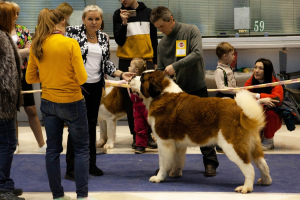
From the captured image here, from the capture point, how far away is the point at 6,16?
4.42 meters

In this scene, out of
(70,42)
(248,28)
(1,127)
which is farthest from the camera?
(248,28)

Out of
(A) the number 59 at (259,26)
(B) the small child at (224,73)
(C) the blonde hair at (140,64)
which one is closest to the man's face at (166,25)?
(C) the blonde hair at (140,64)

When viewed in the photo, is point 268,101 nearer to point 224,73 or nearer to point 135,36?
point 224,73

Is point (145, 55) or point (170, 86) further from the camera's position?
point (145, 55)

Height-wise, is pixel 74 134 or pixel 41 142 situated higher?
pixel 74 134

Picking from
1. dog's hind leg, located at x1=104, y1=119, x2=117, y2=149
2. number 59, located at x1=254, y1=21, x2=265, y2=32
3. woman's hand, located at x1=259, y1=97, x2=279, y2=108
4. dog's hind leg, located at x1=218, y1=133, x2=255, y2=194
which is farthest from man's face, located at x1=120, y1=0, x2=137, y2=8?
number 59, located at x1=254, y1=21, x2=265, y2=32

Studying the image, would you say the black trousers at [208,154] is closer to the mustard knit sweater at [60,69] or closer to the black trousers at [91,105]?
the black trousers at [91,105]

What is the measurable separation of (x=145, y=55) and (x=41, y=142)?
201 centimetres

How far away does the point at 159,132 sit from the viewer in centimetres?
520

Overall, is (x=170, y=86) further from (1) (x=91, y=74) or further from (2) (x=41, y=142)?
(2) (x=41, y=142)

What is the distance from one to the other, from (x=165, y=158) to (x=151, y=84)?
0.83 m

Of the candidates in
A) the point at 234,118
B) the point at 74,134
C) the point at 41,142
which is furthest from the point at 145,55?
the point at 74,134

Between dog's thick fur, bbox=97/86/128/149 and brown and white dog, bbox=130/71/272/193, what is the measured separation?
1878 millimetres

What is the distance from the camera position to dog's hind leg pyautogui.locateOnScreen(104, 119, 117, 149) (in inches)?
282
